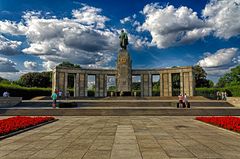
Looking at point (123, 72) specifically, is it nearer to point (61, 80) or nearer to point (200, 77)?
point (61, 80)

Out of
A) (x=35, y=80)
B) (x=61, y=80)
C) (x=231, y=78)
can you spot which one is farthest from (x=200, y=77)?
(x=35, y=80)

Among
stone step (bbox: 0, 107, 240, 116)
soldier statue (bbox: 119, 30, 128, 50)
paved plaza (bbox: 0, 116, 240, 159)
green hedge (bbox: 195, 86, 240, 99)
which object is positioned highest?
soldier statue (bbox: 119, 30, 128, 50)

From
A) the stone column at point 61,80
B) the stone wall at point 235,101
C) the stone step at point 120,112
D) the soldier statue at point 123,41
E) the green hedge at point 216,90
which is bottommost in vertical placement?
the stone step at point 120,112

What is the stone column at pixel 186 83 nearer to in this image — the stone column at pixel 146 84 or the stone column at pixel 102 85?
the stone column at pixel 146 84

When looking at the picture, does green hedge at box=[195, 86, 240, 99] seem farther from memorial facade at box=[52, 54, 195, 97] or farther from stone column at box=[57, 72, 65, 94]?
stone column at box=[57, 72, 65, 94]

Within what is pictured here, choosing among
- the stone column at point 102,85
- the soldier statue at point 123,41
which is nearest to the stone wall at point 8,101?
the stone column at point 102,85

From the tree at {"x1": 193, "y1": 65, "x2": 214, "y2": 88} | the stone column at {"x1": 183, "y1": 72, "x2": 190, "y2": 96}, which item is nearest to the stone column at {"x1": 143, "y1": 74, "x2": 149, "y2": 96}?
the stone column at {"x1": 183, "y1": 72, "x2": 190, "y2": 96}

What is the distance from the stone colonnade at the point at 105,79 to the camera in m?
47.5

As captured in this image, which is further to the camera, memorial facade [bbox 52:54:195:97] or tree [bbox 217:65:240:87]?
tree [bbox 217:65:240:87]

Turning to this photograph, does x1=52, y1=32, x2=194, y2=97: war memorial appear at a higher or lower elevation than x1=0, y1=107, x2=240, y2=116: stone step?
higher

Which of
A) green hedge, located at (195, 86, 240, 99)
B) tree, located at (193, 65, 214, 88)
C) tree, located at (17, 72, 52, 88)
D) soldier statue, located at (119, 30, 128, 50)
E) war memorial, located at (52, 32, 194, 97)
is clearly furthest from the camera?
tree, located at (17, 72, 52, 88)

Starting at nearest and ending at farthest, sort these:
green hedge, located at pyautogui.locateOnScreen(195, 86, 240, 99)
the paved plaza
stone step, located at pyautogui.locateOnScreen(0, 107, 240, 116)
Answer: the paved plaza → stone step, located at pyautogui.locateOnScreen(0, 107, 240, 116) → green hedge, located at pyautogui.locateOnScreen(195, 86, 240, 99)

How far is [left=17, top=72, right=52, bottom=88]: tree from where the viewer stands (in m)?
84.2

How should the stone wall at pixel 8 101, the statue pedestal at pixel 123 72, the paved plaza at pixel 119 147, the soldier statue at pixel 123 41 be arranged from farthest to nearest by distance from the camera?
the soldier statue at pixel 123 41 < the statue pedestal at pixel 123 72 < the stone wall at pixel 8 101 < the paved plaza at pixel 119 147
